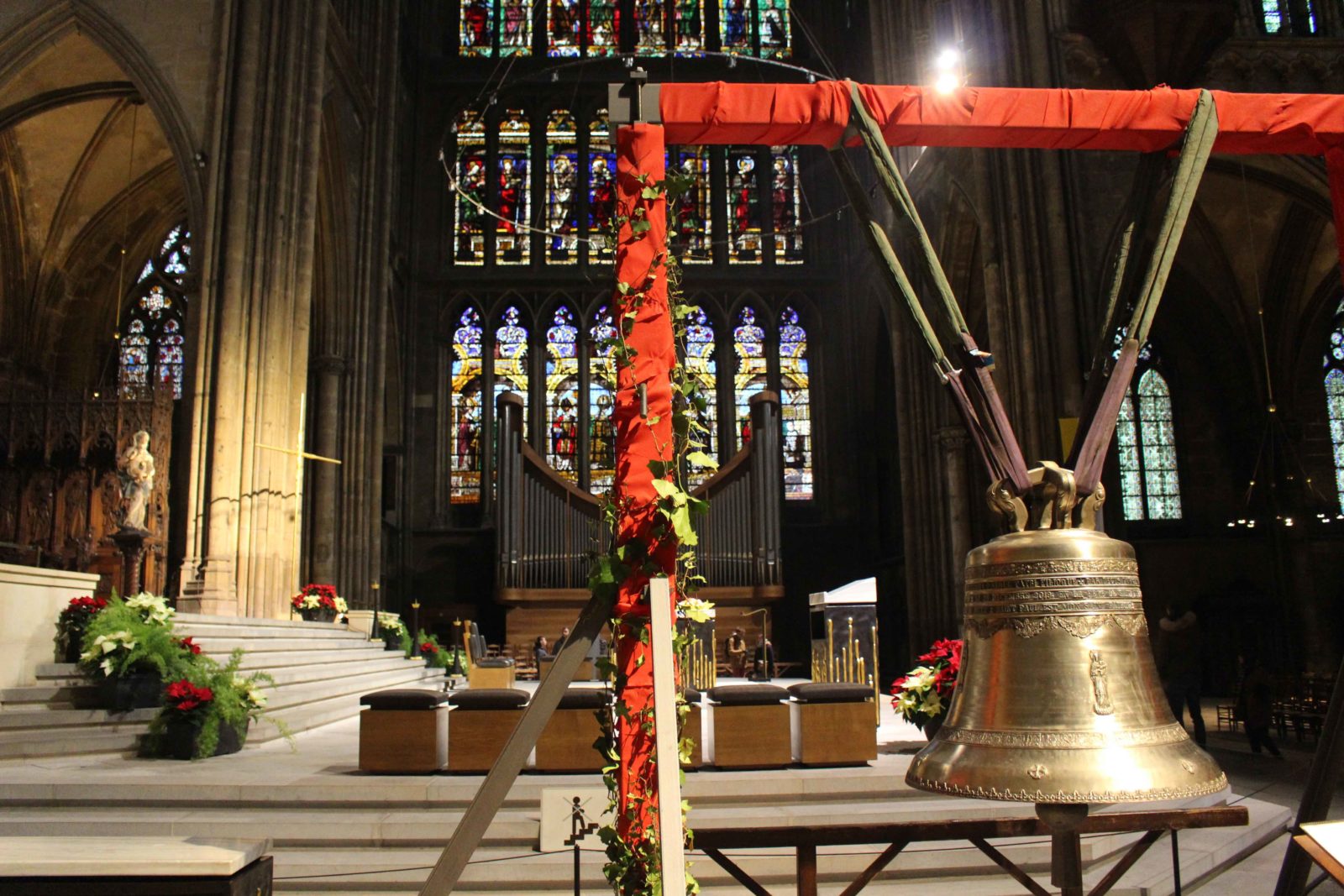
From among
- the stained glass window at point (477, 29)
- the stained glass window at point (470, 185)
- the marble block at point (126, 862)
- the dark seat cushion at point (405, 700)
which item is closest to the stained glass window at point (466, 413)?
the stained glass window at point (470, 185)

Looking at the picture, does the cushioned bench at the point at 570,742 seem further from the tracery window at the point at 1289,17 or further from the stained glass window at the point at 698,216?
the stained glass window at the point at 698,216

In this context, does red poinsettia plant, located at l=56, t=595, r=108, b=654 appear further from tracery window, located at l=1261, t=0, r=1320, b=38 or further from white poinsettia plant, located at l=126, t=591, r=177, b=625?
tracery window, located at l=1261, t=0, r=1320, b=38

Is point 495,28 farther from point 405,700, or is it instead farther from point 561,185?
point 405,700

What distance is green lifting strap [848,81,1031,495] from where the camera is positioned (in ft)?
6.97

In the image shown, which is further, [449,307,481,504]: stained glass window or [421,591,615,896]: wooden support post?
[449,307,481,504]: stained glass window

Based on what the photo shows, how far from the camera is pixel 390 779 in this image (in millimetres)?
5547

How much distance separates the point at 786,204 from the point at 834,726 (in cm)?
1874

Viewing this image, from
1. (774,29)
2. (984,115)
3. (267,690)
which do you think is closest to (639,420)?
(984,115)

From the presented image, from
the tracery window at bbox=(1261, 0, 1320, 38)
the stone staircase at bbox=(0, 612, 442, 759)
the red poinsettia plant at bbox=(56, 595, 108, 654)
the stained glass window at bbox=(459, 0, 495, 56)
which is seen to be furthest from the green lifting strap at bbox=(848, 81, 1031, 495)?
the stained glass window at bbox=(459, 0, 495, 56)

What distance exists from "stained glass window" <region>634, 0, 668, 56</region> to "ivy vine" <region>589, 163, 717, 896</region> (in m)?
22.3

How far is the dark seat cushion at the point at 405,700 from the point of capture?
18.8 feet

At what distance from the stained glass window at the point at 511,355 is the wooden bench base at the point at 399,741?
16.5 metres

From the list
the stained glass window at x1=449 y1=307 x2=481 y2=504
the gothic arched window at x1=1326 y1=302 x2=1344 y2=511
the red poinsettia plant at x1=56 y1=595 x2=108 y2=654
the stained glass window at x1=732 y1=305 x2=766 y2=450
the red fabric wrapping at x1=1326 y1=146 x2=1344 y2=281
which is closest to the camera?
the red fabric wrapping at x1=1326 y1=146 x2=1344 y2=281

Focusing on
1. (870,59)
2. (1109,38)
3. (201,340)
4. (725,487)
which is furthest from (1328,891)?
(870,59)
